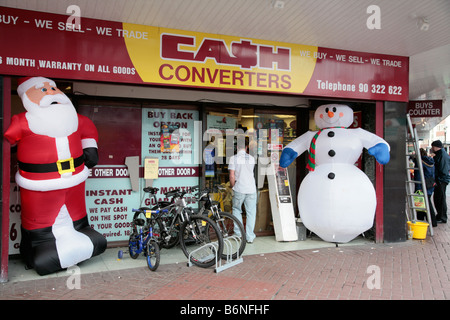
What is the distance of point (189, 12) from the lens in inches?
199

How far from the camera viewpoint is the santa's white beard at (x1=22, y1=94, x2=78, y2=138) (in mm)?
4781

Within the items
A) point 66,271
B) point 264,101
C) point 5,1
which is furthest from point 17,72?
point 264,101

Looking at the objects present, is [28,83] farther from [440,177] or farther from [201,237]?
[440,177]

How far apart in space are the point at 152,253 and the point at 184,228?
0.62 metres

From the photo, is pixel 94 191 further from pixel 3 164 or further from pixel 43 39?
pixel 43 39

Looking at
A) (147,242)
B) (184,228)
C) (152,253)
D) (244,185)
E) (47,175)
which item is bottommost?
(152,253)

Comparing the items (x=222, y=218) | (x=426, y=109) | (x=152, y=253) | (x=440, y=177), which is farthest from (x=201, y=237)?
(x=426, y=109)

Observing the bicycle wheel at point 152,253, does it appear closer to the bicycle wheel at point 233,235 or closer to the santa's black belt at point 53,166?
the bicycle wheel at point 233,235

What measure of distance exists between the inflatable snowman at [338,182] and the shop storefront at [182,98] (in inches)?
31.3

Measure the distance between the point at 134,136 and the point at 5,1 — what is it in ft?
9.15

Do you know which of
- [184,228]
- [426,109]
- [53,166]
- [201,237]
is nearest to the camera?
[53,166]

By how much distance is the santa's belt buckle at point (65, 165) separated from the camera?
4.95 meters

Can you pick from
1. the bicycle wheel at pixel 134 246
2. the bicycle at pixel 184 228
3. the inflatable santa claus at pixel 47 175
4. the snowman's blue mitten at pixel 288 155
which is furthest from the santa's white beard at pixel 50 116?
the snowman's blue mitten at pixel 288 155

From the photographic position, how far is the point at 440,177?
8938 millimetres
